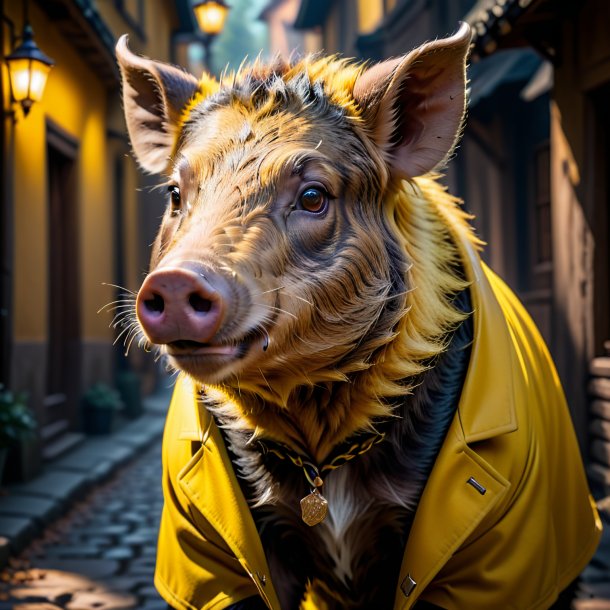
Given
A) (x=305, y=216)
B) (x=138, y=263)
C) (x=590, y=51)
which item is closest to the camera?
(x=305, y=216)

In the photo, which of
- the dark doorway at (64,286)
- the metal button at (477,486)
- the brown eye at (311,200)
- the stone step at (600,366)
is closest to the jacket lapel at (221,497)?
the metal button at (477,486)

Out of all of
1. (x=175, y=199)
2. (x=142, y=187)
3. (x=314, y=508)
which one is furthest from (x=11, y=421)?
(x=142, y=187)

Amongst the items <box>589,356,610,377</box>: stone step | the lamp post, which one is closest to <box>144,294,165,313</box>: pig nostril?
<box>589,356,610,377</box>: stone step

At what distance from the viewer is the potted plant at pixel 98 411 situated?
33.7 ft

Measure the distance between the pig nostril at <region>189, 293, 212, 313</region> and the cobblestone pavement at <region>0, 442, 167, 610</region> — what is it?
274 centimetres

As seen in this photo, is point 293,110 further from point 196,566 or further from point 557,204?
point 557,204

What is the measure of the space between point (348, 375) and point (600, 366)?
14.1 ft

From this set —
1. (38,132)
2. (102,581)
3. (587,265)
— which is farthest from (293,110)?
(38,132)

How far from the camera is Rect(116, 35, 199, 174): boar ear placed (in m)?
2.96

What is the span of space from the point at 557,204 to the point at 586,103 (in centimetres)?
80

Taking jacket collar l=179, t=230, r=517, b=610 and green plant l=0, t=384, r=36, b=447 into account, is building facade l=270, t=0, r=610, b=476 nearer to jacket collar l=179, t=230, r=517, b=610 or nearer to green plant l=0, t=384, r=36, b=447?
jacket collar l=179, t=230, r=517, b=610

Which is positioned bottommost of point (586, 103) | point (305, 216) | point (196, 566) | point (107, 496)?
point (107, 496)

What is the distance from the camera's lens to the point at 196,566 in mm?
2926

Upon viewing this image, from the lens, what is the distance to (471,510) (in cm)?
260
